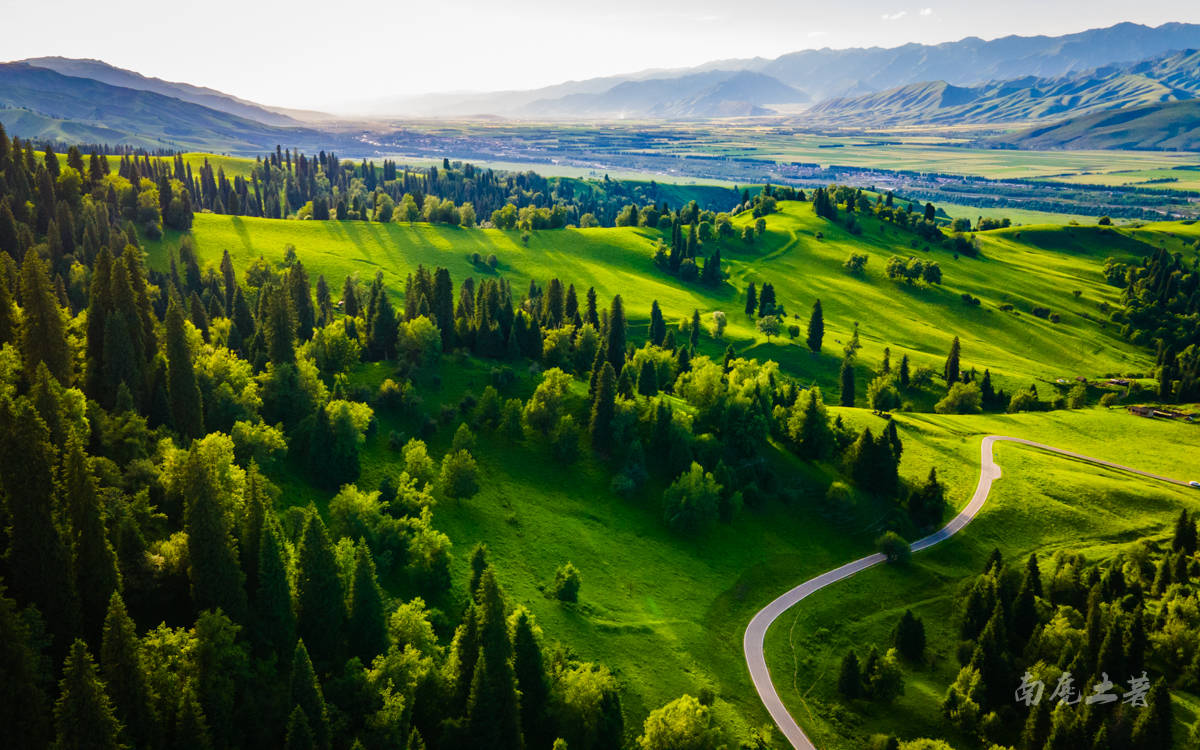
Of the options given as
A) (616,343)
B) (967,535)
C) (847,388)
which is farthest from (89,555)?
(847,388)

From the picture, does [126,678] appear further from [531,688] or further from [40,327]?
[40,327]

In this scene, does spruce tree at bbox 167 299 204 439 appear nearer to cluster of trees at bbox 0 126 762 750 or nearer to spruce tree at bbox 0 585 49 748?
cluster of trees at bbox 0 126 762 750

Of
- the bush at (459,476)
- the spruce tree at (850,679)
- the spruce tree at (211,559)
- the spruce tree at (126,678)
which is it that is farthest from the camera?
the bush at (459,476)

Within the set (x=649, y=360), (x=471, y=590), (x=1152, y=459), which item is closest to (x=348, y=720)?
(x=471, y=590)

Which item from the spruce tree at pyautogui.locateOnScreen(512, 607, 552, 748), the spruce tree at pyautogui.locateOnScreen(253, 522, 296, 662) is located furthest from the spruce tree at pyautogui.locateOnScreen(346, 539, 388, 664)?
the spruce tree at pyautogui.locateOnScreen(512, 607, 552, 748)

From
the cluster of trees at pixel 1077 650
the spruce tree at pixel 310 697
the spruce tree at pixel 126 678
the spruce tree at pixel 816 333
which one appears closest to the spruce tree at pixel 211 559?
the spruce tree at pixel 310 697

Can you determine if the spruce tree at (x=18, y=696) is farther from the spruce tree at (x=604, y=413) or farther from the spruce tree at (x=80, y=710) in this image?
the spruce tree at (x=604, y=413)
